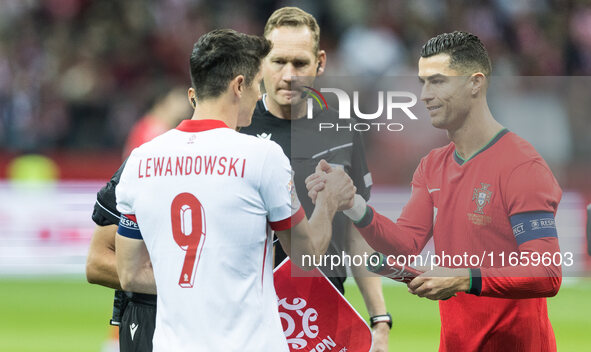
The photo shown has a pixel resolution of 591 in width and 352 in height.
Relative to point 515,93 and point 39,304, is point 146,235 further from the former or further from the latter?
point 39,304

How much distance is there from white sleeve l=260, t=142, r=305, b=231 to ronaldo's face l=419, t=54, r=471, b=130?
2.33 ft

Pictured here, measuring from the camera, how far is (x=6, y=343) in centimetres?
899

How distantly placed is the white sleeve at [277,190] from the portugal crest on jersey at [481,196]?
2.57 feet

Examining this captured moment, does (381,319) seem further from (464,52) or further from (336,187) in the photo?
(464,52)

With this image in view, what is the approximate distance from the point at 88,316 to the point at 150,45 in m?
6.28

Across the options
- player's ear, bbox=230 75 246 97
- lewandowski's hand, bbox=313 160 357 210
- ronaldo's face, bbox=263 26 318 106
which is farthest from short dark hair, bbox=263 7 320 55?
player's ear, bbox=230 75 246 97

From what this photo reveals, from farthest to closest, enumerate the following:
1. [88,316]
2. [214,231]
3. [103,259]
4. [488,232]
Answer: [88,316] < [103,259] < [488,232] < [214,231]

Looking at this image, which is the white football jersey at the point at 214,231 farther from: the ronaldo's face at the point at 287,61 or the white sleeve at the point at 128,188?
the ronaldo's face at the point at 287,61

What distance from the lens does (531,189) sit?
3518 mm

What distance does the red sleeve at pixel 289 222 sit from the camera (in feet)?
11.0

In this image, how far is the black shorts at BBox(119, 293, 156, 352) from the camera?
4164mm

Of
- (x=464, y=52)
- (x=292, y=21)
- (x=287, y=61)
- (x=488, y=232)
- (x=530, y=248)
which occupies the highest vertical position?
(x=292, y=21)

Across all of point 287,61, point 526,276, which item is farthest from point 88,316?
point 526,276

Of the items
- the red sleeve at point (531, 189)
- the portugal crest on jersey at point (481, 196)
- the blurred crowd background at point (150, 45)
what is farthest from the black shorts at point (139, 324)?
the blurred crowd background at point (150, 45)
